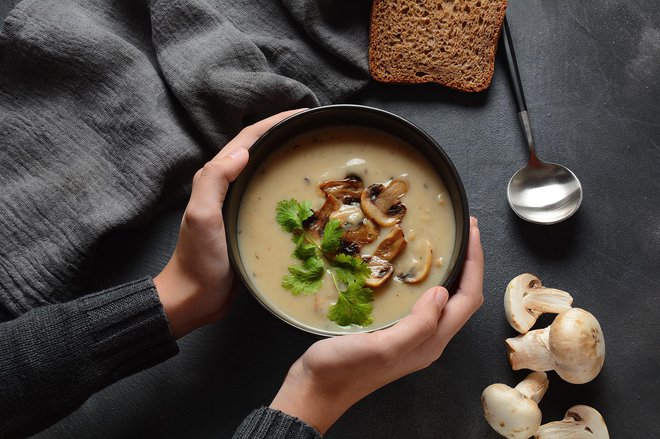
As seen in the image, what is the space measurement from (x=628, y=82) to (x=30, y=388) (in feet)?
6.58

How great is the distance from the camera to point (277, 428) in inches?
74.0

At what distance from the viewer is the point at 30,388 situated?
1.95 metres

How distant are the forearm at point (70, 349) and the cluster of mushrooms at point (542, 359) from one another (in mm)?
976

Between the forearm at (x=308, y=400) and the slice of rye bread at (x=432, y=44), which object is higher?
the slice of rye bread at (x=432, y=44)

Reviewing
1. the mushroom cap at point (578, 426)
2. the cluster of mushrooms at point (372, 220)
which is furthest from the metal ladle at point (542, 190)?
the mushroom cap at point (578, 426)

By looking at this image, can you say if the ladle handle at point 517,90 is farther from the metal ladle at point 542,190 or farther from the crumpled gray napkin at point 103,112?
the crumpled gray napkin at point 103,112

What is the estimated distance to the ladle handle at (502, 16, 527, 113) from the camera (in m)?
2.29

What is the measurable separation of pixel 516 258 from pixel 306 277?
0.72 m

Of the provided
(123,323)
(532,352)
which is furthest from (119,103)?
(532,352)

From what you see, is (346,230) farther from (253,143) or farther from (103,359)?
(103,359)

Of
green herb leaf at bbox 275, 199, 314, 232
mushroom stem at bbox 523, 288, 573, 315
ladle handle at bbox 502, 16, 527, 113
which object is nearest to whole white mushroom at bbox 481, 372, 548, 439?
mushroom stem at bbox 523, 288, 573, 315

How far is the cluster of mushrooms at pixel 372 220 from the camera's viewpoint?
194 cm

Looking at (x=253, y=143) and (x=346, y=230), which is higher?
(x=253, y=143)

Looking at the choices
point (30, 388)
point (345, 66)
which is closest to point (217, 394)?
point (30, 388)
